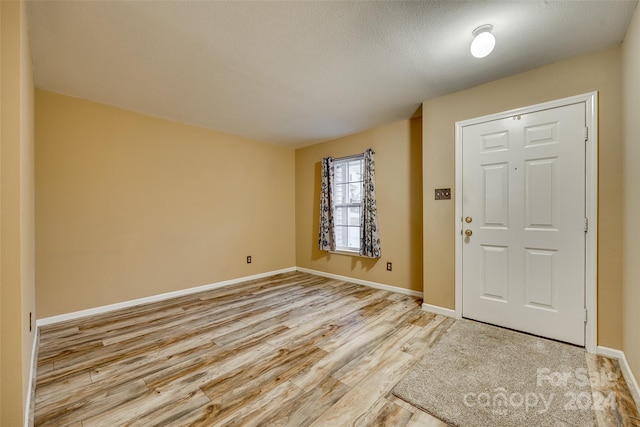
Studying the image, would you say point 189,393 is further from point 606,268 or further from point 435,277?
point 606,268

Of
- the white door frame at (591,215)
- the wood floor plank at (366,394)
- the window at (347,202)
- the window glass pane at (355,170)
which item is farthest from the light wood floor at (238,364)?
the window glass pane at (355,170)

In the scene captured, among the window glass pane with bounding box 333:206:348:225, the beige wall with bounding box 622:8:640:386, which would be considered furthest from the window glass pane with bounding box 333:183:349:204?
the beige wall with bounding box 622:8:640:386

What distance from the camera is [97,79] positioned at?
242 centimetres

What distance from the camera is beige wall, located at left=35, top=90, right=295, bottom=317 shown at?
→ 2693 millimetres

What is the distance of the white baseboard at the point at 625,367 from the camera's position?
1.60 meters

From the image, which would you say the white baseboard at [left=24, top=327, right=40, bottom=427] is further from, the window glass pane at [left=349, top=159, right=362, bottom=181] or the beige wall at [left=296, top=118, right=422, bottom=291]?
the window glass pane at [left=349, top=159, right=362, bottom=181]

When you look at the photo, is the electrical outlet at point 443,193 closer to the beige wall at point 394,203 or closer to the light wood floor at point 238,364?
the beige wall at point 394,203

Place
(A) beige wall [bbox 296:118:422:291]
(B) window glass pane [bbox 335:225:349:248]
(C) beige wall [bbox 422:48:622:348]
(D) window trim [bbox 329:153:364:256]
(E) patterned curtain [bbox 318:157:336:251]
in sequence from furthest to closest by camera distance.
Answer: (B) window glass pane [bbox 335:225:349:248], (E) patterned curtain [bbox 318:157:336:251], (D) window trim [bbox 329:153:364:256], (A) beige wall [bbox 296:118:422:291], (C) beige wall [bbox 422:48:622:348]

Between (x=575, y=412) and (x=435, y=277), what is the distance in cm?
154

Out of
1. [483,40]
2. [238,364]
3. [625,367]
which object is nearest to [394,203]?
[483,40]

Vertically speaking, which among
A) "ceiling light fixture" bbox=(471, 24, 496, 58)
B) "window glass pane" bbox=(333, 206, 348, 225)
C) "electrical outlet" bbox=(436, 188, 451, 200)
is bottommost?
"window glass pane" bbox=(333, 206, 348, 225)

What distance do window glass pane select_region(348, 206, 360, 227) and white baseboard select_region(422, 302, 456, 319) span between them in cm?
167

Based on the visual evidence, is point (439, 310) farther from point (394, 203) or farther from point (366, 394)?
point (366, 394)

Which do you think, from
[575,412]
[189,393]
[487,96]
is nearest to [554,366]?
[575,412]
